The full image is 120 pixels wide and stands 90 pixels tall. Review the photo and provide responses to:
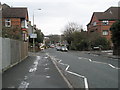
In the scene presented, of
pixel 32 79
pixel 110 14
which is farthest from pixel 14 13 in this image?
pixel 32 79

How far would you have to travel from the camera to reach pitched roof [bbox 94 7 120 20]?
7025 cm

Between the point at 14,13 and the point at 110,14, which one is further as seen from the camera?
the point at 110,14

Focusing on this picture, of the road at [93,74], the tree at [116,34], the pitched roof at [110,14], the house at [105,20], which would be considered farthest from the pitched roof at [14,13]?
the road at [93,74]

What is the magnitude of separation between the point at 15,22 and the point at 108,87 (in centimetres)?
4682

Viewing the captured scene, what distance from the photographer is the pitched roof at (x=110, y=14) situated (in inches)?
2766

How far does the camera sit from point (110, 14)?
71312 mm

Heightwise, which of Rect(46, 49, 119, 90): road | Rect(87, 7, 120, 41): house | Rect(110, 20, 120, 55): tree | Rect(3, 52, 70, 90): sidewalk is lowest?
Rect(46, 49, 119, 90): road

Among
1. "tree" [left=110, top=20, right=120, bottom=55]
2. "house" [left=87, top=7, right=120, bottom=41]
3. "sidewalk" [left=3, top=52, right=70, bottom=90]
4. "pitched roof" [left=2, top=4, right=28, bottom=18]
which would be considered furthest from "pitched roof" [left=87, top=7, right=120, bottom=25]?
"sidewalk" [left=3, top=52, right=70, bottom=90]

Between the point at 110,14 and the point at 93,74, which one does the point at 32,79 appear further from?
the point at 110,14

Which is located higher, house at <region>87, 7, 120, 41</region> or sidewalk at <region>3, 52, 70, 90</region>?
house at <region>87, 7, 120, 41</region>

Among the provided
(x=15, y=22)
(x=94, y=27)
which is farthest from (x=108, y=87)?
(x=94, y=27)

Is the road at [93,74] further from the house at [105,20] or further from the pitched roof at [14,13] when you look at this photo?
the house at [105,20]

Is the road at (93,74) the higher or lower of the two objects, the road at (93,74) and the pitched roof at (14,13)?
the lower

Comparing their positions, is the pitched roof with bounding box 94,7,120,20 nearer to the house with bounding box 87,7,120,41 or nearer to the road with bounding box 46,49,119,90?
the house with bounding box 87,7,120,41
